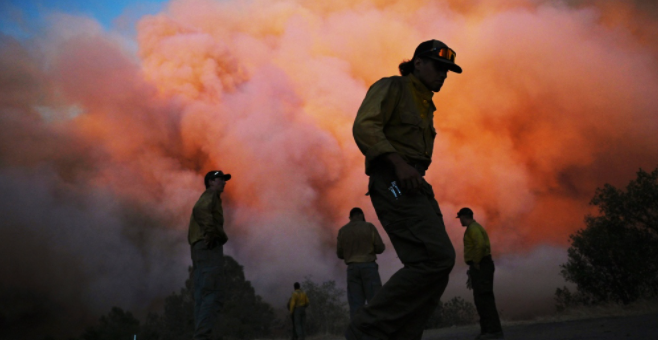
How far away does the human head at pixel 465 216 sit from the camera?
8.07 m

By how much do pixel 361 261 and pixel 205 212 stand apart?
3.01 metres

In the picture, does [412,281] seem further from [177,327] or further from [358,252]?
[177,327]

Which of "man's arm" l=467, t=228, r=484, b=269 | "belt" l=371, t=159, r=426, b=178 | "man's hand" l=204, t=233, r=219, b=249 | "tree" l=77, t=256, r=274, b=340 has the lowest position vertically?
"belt" l=371, t=159, r=426, b=178

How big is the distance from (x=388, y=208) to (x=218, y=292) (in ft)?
12.2

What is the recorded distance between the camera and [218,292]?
20.1ft

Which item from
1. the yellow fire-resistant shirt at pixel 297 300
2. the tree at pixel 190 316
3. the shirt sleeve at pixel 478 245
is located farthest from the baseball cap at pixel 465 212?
the tree at pixel 190 316

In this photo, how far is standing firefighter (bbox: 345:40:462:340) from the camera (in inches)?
116

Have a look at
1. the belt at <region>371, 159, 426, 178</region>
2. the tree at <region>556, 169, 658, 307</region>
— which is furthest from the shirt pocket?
the tree at <region>556, 169, 658, 307</region>

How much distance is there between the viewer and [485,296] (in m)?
7.44

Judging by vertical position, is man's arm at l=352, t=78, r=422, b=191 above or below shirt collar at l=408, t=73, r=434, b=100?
below

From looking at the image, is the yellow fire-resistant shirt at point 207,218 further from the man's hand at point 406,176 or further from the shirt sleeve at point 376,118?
the man's hand at point 406,176

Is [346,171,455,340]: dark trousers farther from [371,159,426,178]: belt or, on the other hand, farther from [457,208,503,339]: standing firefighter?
[457,208,503,339]: standing firefighter

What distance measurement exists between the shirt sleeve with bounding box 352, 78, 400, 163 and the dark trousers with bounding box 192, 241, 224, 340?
12.0ft

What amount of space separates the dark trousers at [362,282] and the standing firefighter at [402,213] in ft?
16.5
